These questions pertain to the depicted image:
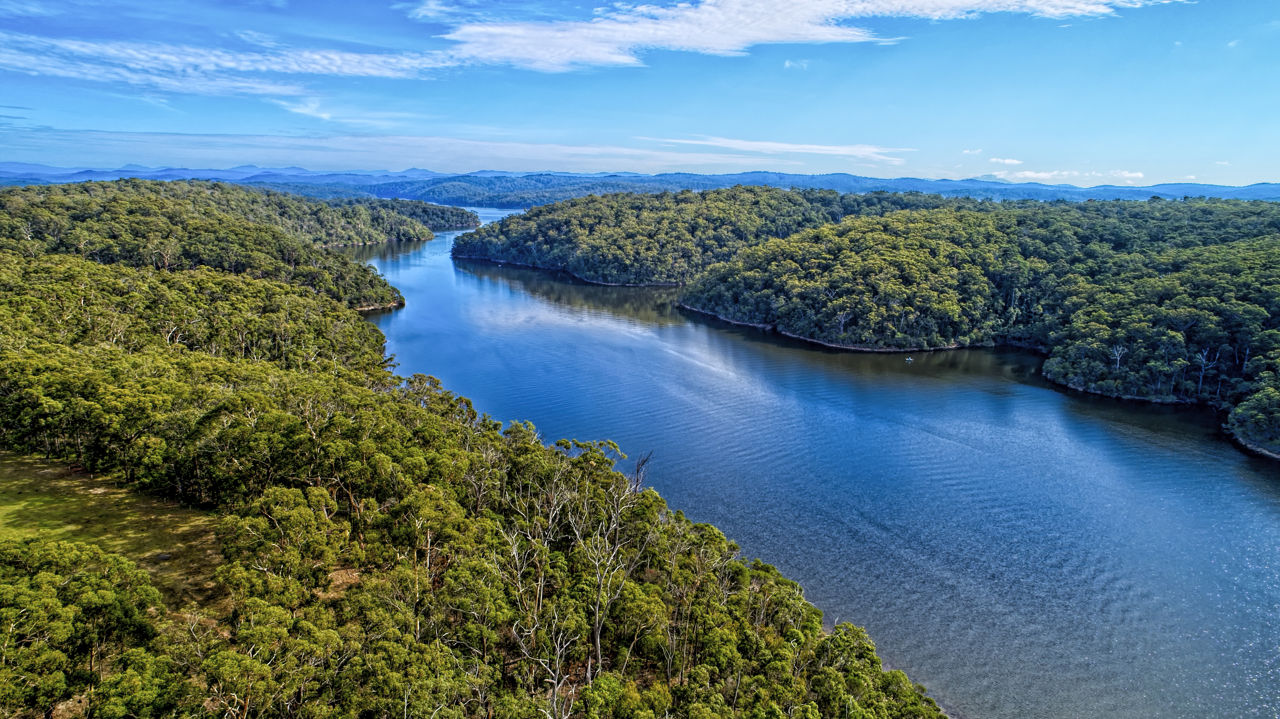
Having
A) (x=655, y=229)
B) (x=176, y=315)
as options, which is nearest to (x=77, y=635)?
(x=176, y=315)

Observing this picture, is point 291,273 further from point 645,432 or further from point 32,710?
point 32,710

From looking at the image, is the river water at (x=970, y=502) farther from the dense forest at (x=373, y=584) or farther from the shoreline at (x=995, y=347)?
the dense forest at (x=373, y=584)

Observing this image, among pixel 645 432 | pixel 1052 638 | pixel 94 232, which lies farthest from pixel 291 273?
pixel 1052 638

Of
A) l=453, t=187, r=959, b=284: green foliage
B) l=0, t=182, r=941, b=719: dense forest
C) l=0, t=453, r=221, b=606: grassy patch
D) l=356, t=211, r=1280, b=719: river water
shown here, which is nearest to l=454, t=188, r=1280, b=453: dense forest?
l=453, t=187, r=959, b=284: green foliage

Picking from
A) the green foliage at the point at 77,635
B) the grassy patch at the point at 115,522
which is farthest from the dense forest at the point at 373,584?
the grassy patch at the point at 115,522

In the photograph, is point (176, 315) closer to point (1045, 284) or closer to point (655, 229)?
point (655, 229)
